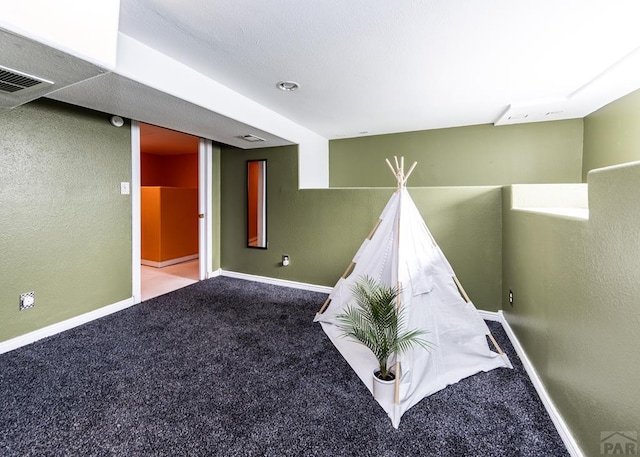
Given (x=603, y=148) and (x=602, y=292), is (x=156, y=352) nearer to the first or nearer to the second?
(x=602, y=292)

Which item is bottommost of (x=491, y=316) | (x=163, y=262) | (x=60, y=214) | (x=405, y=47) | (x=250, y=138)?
(x=491, y=316)

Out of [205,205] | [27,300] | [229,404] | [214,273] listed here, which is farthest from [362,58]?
[214,273]

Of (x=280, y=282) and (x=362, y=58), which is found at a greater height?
(x=362, y=58)

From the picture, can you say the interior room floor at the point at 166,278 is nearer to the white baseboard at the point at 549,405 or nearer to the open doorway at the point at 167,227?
the open doorway at the point at 167,227

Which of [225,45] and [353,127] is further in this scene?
[353,127]

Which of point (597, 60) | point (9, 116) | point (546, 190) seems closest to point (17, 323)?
point (9, 116)

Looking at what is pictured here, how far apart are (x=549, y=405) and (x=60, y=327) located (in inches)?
150

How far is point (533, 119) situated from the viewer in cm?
347

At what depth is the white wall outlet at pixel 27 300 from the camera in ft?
7.90

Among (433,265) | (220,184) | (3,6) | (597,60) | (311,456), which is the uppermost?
(597,60)

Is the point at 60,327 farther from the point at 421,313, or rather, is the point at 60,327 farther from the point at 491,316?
the point at 491,316

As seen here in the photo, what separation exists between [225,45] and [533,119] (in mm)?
3532

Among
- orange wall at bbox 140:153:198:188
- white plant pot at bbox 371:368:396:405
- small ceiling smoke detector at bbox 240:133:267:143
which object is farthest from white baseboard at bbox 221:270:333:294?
orange wall at bbox 140:153:198:188

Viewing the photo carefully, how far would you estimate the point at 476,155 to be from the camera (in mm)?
3893
